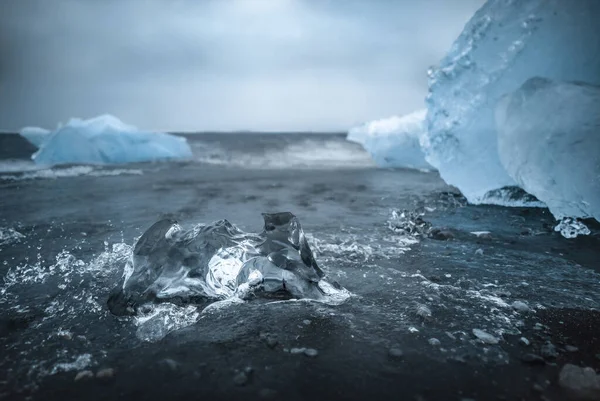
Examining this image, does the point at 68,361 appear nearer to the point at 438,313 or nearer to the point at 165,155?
the point at 438,313

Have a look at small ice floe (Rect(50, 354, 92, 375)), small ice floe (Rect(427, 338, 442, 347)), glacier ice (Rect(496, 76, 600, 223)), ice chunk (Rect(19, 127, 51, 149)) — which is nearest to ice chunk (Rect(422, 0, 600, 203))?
glacier ice (Rect(496, 76, 600, 223))

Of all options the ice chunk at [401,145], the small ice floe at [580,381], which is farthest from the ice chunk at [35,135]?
the small ice floe at [580,381]

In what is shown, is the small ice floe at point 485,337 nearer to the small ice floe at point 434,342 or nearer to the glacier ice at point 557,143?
the small ice floe at point 434,342

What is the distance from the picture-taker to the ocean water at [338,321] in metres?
1.90

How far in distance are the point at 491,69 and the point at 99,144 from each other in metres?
14.3

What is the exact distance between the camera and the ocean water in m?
1.90

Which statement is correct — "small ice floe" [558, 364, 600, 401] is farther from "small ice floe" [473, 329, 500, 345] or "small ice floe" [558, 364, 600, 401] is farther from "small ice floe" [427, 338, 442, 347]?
"small ice floe" [427, 338, 442, 347]

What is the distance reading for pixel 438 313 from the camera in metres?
2.61

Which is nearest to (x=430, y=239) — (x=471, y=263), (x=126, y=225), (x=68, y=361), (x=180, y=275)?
(x=471, y=263)

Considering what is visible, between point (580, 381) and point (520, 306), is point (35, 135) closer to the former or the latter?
point (520, 306)

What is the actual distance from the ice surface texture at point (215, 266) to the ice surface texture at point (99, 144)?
44.2 ft

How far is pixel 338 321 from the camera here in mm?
2520

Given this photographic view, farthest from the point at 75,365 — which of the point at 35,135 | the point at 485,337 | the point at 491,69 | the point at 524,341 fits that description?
the point at 35,135

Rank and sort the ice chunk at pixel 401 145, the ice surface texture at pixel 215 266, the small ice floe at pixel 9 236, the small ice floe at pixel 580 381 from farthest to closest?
the ice chunk at pixel 401 145
the small ice floe at pixel 9 236
the ice surface texture at pixel 215 266
the small ice floe at pixel 580 381
